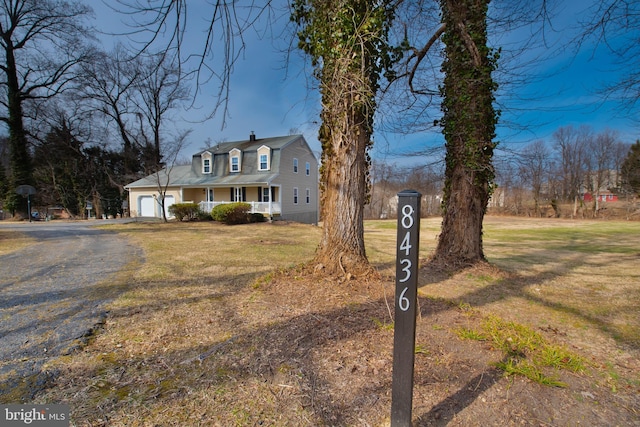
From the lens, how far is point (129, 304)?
3480 millimetres

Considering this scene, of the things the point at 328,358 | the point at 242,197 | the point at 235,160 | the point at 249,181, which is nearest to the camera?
the point at 328,358

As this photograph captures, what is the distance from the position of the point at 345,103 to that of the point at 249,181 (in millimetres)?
15378

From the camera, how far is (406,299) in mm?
1447

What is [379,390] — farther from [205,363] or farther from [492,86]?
[492,86]

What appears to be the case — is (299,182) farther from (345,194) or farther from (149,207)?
(345,194)

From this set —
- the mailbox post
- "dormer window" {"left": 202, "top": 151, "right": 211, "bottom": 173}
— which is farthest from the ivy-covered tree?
"dormer window" {"left": 202, "top": 151, "right": 211, "bottom": 173}

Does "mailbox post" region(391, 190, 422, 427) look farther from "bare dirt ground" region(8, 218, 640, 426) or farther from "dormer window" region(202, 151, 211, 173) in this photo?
"dormer window" region(202, 151, 211, 173)

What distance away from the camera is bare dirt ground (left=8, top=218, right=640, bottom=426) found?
1.67m

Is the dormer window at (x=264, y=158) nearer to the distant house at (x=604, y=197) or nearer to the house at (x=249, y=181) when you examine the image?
the house at (x=249, y=181)

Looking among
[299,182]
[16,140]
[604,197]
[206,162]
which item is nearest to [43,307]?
[299,182]

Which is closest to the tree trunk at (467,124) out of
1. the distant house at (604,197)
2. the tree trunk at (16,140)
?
the tree trunk at (16,140)

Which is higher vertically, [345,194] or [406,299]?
[345,194]

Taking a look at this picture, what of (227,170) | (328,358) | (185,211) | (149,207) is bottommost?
(328,358)

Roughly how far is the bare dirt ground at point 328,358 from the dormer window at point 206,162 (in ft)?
Result: 62.6
